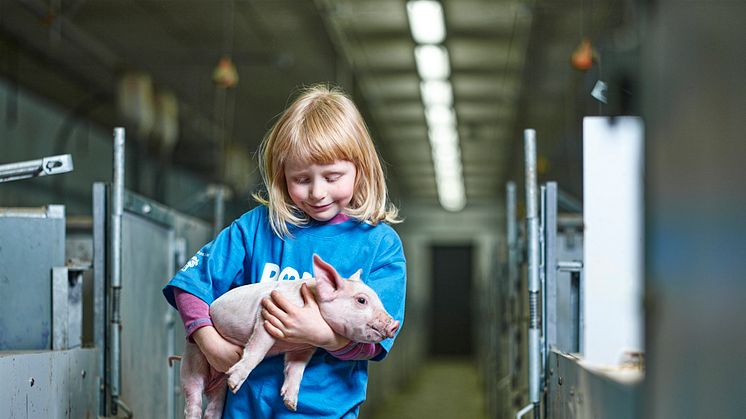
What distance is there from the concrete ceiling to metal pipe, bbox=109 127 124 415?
398cm

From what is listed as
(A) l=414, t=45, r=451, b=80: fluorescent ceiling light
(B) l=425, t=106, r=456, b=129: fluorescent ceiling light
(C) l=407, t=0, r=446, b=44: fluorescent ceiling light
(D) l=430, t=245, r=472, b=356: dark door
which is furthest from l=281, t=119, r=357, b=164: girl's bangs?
(D) l=430, t=245, r=472, b=356: dark door

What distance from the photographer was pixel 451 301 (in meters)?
21.6

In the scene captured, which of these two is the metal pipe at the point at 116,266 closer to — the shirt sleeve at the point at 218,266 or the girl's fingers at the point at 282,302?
the shirt sleeve at the point at 218,266

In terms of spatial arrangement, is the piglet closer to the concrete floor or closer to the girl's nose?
the girl's nose

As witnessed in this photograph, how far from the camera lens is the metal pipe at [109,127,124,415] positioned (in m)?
2.53

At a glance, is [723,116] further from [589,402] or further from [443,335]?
[443,335]

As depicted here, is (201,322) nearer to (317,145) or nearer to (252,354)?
(252,354)

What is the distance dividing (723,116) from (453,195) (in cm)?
1918

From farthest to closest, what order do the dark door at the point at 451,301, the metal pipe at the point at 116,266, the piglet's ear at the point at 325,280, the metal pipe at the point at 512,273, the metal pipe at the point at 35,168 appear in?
the dark door at the point at 451,301 → the metal pipe at the point at 512,273 → the metal pipe at the point at 116,266 → the metal pipe at the point at 35,168 → the piglet's ear at the point at 325,280

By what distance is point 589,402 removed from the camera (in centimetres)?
176

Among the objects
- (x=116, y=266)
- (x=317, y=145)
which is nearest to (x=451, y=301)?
(x=116, y=266)

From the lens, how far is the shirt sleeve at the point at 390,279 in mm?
1634

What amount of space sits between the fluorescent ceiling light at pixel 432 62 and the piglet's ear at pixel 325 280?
23.0 feet

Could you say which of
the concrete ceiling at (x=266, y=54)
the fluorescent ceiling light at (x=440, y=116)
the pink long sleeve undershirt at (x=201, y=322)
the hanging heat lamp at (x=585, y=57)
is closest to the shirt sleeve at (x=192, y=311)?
the pink long sleeve undershirt at (x=201, y=322)
